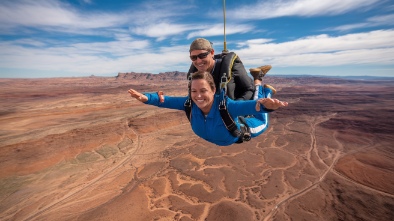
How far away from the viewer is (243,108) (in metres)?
2.34

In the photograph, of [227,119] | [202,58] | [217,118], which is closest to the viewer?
[227,119]

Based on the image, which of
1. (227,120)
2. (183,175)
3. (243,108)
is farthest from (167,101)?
(183,175)

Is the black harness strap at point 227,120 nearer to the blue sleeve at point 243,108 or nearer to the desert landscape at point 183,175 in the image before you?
the blue sleeve at point 243,108

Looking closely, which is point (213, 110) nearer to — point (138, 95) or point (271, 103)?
point (271, 103)

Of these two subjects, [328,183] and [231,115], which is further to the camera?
[328,183]

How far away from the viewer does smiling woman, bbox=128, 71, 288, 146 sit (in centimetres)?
250

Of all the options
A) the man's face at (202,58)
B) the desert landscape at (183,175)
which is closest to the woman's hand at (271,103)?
the man's face at (202,58)

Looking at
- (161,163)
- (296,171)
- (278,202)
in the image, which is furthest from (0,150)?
(296,171)

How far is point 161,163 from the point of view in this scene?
1734 cm

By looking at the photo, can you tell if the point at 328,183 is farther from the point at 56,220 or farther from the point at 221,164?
the point at 56,220

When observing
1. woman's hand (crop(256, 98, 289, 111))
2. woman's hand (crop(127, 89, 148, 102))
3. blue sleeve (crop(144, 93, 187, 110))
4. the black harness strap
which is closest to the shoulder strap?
the black harness strap

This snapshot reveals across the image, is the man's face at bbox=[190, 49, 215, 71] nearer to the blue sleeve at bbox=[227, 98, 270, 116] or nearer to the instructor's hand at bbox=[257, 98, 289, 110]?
the blue sleeve at bbox=[227, 98, 270, 116]

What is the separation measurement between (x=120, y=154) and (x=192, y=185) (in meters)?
8.98

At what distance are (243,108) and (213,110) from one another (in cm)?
57
